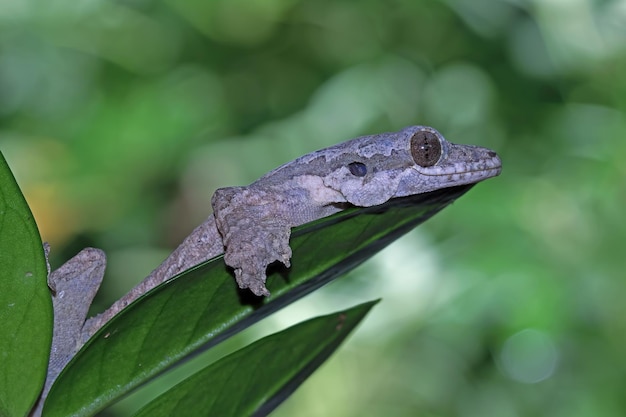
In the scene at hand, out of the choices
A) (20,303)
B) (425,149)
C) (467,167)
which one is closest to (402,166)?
(425,149)

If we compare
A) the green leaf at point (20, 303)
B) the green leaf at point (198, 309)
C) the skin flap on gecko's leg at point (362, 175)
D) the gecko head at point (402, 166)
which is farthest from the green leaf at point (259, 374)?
the gecko head at point (402, 166)

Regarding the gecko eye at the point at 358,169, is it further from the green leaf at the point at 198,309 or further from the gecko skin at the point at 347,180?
the green leaf at the point at 198,309

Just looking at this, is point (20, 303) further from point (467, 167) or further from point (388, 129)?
point (388, 129)

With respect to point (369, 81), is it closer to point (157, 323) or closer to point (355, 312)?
point (355, 312)

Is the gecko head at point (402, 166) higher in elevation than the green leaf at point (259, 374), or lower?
higher

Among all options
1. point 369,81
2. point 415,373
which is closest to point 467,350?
point 415,373

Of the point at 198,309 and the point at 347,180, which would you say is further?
the point at 347,180
